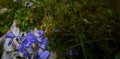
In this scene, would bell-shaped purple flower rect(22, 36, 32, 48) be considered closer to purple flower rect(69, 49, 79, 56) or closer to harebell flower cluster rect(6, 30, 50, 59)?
harebell flower cluster rect(6, 30, 50, 59)

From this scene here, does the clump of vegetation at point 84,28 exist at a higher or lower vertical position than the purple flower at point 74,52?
higher

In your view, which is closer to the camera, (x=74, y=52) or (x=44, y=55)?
(x=44, y=55)

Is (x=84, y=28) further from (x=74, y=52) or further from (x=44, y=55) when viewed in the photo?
(x=44, y=55)

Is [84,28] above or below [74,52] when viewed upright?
above

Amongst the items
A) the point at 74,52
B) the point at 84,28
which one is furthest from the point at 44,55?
the point at 84,28

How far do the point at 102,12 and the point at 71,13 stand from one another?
11.1 inches

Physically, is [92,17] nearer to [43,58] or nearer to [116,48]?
[116,48]

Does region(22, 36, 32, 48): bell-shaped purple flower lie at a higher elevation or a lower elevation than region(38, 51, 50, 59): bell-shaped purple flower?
higher

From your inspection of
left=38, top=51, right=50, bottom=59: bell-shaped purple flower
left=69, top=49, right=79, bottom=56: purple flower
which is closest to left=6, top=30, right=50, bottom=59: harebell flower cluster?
left=38, top=51, right=50, bottom=59: bell-shaped purple flower

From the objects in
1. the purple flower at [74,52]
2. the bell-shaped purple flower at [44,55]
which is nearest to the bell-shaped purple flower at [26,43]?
the bell-shaped purple flower at [44,55]

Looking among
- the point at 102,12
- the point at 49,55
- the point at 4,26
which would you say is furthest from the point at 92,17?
the point at 4,26

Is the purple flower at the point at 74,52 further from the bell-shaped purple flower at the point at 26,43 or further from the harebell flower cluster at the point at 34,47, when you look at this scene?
the bell-shaped purple flower at the point at 26,43

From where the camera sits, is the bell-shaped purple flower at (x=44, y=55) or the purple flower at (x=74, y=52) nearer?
the bell-shaped purple flower at (x=44, y=55)

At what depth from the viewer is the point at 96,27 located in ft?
8.38
